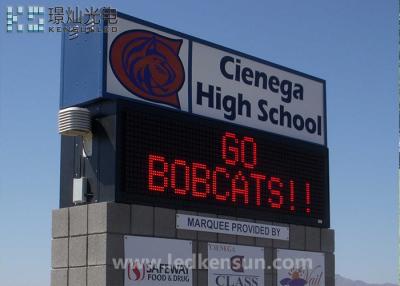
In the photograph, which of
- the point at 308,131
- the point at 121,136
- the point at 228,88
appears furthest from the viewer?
the point at 308,131

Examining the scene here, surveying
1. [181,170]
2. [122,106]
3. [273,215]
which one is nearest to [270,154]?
[273,215]

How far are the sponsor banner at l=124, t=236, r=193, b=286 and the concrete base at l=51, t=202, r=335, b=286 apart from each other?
130 millimetres

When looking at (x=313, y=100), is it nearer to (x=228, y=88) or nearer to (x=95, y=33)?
(x=228, y=88)

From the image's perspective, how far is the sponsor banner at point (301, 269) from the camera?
17.7m

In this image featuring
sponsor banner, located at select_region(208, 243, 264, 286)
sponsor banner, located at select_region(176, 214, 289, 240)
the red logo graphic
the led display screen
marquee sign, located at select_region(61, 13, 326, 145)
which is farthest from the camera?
sponsor banner, located at select_region(208, 243, 264, 286)

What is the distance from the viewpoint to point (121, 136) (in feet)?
48.2

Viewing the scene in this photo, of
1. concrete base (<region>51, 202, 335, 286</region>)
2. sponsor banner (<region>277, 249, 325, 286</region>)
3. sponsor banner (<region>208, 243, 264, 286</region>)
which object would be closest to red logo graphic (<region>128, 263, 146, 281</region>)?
concrete base (<region>51, 202, 335, 286</region>)

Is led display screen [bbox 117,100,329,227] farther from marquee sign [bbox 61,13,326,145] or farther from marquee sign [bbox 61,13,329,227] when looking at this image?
marquee sign [bbox 61,13,326,145]

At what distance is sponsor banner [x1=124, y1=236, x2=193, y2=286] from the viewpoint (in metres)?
14.6

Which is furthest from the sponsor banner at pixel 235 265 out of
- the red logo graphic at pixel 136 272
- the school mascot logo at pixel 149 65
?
the school mascot logo at pixel 149 65

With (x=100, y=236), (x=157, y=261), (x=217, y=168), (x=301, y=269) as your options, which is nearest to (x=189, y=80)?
(x=217, y=168)

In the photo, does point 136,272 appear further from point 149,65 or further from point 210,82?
point 210,82

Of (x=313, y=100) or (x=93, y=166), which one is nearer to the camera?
(x=93, y=166)

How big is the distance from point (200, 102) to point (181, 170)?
69.1 inches
